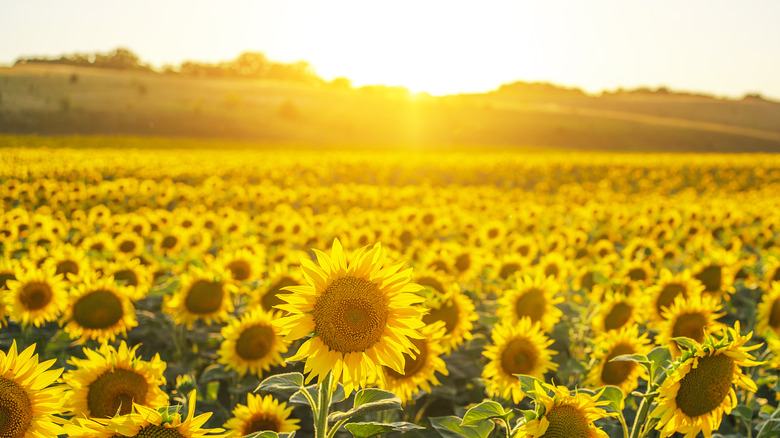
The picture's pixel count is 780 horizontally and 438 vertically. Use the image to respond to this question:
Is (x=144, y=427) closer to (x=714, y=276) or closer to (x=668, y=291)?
(x=668, y=291)

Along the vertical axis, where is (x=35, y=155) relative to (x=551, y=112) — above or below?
below

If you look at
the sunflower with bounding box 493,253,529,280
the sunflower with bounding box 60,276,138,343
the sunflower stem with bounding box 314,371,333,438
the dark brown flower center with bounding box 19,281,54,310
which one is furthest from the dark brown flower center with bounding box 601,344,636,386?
the dark brown flower center with bounding box 19,281,54,310

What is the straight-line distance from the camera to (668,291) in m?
4.40

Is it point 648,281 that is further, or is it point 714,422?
point 648,281

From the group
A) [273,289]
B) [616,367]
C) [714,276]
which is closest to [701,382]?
[616,367]

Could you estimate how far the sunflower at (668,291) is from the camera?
434 centimetres

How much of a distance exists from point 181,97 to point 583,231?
252ft

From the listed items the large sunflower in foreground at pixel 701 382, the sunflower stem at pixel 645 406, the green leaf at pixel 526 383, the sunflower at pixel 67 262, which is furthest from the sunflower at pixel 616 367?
the sunflower at pixel 67 262

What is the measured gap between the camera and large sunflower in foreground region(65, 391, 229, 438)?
5.61 ft

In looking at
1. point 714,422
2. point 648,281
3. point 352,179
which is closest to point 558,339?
point 648,281

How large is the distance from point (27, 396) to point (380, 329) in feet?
4.24

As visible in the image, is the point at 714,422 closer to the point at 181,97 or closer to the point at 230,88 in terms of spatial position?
the point at 181,97

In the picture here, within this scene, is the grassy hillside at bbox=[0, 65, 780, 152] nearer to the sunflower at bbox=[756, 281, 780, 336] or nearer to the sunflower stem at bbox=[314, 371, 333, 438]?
the sunflower at bbox=[756, 281, 780, 336]

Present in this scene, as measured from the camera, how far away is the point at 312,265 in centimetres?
208
